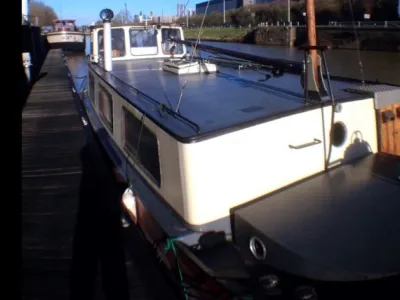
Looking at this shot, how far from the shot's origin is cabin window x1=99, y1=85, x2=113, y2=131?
6364 mm

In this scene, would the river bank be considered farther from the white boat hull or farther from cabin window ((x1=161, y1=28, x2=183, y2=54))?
cabin window ((x1=161, y1=28, x2=183, y2=54))

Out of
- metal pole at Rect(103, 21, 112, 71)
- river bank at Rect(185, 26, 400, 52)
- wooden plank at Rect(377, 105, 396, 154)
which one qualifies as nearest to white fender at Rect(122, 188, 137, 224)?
wooden plank at Rect(377, 105, 396, 154)

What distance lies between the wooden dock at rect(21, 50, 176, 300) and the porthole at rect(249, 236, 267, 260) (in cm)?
104

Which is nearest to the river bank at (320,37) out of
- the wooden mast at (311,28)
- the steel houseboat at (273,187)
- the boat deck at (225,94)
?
the boat deck at (225,94)

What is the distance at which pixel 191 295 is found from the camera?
3.33m

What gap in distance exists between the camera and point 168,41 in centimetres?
893

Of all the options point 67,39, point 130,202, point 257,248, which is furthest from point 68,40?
point 257,248

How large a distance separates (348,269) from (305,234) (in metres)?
0.41

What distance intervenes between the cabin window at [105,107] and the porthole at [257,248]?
3.71m

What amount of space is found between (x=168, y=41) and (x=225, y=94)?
4.56 meters

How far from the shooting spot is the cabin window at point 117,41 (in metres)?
8.59

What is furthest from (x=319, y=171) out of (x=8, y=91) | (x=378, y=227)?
(x=8, y=91)

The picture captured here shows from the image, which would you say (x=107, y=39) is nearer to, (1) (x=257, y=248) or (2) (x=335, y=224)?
(1) (x=257, y=248)

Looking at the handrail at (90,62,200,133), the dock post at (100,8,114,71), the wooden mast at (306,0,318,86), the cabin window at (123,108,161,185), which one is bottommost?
the cabin window at (123,108,161,185)
